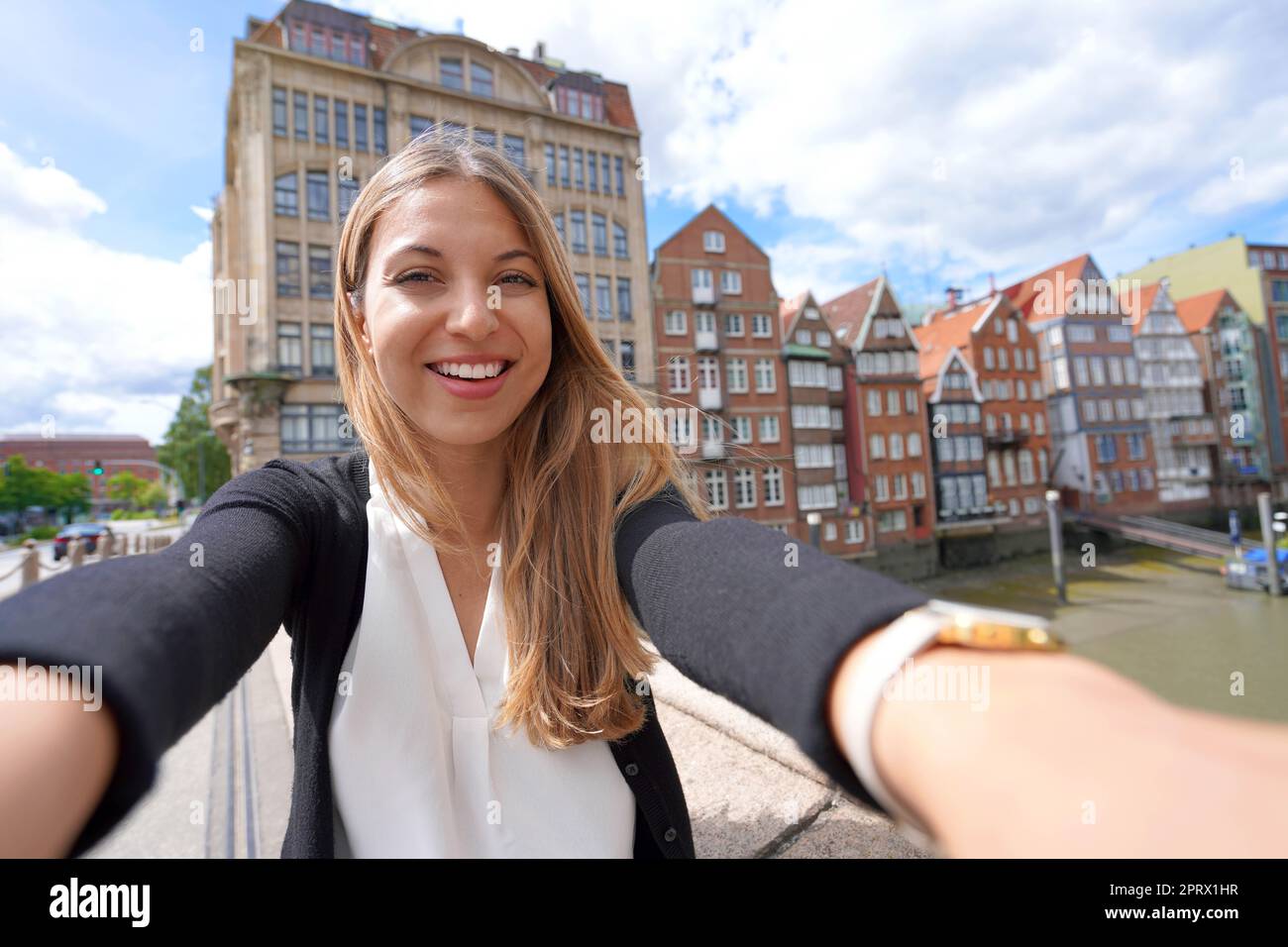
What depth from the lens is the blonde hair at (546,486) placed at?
1.35 meters

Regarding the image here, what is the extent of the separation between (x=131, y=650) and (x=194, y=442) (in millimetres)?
45641

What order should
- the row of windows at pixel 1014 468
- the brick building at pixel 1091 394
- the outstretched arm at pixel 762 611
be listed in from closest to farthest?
the outstretched arm at pixel 762 611, the row of windows at pixel 1014 468, the brick building at pixel 1091 394

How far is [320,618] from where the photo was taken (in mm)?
→ 1248

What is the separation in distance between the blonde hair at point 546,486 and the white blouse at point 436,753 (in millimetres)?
60

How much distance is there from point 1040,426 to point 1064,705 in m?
43.2

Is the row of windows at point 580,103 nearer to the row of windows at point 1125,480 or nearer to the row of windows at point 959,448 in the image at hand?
the row of windows at point 959,448

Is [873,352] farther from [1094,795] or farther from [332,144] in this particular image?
[1094,795]

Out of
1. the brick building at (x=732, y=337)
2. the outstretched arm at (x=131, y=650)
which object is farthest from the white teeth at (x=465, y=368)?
the brick building at (x=732, y=337)

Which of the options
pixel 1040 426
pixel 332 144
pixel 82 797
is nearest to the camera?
pixel 82 797

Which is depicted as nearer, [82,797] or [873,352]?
[82,797]

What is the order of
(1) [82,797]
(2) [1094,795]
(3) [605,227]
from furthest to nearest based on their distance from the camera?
(3) [605,227]
(1) [82,797]
(2) [1094,795]
